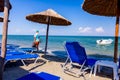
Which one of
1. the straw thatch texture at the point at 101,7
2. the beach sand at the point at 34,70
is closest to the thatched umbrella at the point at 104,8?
the straw thatch texture at the point at 101,7

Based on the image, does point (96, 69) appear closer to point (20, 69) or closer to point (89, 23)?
point (20, 69)

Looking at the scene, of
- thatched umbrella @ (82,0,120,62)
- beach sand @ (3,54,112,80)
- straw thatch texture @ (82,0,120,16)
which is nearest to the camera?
beach sand @ (3,54,112,80)

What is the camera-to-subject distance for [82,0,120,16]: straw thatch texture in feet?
21.1

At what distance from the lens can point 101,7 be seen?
7047 millimetres

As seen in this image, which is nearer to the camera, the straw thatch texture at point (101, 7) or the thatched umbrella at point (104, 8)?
the thatched umbrella at point (104, 8)

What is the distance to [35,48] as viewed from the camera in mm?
9852

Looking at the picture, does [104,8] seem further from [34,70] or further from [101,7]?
[34,70]

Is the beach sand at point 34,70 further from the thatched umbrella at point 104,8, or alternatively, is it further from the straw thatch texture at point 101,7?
the straw thatch texture at point 101,7

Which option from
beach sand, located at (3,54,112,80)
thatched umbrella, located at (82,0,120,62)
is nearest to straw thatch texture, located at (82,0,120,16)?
thatched umbrella, located at (82,0,120,62)

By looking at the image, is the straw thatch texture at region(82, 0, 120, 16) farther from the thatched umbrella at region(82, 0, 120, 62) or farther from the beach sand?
the beach sand

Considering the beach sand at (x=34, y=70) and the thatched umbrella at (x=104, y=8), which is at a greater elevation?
the thatched umbrella at (x=104, y=8)

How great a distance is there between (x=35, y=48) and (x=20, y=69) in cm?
393

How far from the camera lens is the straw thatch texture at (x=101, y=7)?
643 centimetres

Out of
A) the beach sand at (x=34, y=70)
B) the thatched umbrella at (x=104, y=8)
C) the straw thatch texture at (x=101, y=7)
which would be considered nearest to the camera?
the beach sand at (x=34, y=70)
